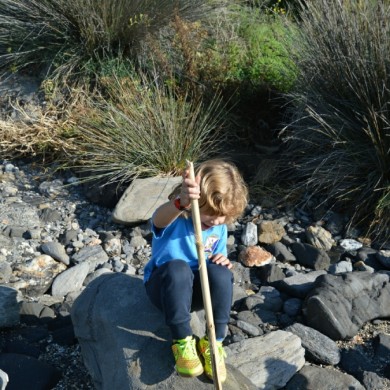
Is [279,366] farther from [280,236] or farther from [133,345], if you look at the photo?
[280,236]

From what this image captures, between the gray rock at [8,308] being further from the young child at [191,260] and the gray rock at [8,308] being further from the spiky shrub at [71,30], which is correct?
the spiky shrub at [71,30]

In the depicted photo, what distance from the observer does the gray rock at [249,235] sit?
5164mm

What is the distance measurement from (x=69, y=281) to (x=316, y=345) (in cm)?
168

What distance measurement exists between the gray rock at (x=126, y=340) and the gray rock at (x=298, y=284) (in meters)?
1.25

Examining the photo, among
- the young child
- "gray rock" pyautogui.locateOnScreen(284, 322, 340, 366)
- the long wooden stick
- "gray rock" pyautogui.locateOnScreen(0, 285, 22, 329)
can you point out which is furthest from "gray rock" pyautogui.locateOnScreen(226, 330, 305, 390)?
"gray rock" pyautogui.locateOnScreen(0, 285, 22, 329)

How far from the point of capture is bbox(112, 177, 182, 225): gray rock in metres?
5.26

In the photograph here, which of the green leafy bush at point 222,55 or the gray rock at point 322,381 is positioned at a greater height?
the green leafy bush at point 222,55

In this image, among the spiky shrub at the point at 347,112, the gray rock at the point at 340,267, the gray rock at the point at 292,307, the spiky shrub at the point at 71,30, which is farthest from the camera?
the spiky shrub at the point at 71,30

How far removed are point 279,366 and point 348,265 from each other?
1.44m

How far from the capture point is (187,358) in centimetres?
300

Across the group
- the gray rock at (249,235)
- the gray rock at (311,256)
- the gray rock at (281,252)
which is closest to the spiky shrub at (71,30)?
the gray rock at (249,235)

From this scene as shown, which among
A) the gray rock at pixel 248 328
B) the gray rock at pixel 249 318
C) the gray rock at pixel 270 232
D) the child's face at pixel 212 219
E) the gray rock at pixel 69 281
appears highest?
the child's face at pixel 212 219

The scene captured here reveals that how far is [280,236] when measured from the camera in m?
5.24

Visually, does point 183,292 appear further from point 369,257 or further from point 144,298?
point 369,257
